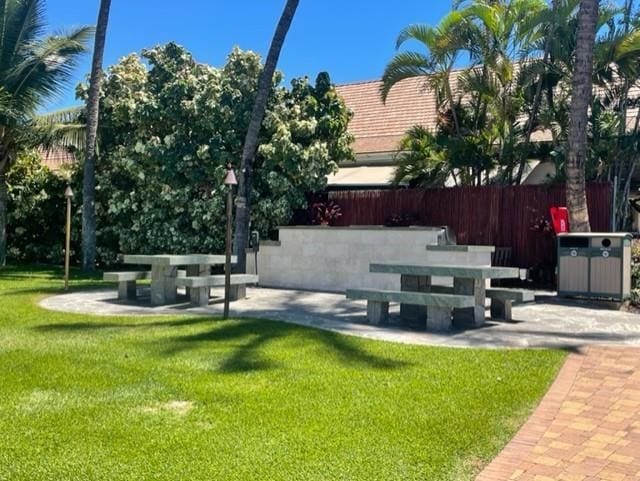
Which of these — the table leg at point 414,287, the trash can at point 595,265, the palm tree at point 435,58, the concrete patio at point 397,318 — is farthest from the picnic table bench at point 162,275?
the palm tree at point 435,58

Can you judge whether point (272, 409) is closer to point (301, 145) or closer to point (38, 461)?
point (38, 461)

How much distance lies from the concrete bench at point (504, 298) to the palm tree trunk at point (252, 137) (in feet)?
24.9

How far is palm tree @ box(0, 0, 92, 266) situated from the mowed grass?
42.6 feet

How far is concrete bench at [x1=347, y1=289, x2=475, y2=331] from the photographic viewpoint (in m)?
9.78

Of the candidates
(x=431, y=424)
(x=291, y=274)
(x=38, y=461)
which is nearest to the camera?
(x=38, y=461)

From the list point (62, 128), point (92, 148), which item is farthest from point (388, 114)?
point (62, 128)

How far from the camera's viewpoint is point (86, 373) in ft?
23.6

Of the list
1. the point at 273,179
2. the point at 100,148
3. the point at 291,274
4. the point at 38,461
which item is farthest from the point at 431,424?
the point at 100,148

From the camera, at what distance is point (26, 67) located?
20312mm

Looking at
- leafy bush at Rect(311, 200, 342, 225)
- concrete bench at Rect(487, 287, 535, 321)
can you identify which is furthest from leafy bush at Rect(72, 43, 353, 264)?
concrete bench at Rect(487, 287, 535, 321)

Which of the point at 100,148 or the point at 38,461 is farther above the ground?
the point at 100,148

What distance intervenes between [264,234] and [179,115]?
4724mm

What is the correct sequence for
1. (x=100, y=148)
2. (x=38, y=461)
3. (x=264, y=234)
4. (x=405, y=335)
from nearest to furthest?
(x=38, y=461)
(x=405, y=335)
(x=264, y=234)
(x=100, y=148)

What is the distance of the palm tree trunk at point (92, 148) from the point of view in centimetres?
2031
